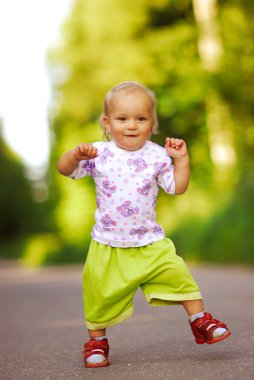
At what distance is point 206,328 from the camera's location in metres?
4.14

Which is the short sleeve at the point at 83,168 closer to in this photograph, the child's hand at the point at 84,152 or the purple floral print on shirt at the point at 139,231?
the child's hand at the point at 84,152

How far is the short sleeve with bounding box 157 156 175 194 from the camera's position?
14.3 ft

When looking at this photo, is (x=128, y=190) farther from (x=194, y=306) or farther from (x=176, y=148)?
(x=194, y=306)

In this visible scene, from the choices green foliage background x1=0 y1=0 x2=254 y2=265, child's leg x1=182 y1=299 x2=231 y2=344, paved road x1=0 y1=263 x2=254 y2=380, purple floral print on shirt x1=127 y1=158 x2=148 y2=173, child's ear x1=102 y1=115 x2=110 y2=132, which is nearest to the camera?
paved road x1=0 y1=263 x2=254 y2=380

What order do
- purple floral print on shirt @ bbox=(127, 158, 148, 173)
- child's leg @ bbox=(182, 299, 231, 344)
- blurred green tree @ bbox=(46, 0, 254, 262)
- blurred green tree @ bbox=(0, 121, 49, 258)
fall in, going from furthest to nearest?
blurred green tree @ bbox=(0, 121, 49, 258)
blurred green tree @ bbox=(46, 0, 254, 262)
purple floral print on shirt @ bbox=(127, 158, 148, 173)
child's leg @ bbox=(182, 299, 231, 344)

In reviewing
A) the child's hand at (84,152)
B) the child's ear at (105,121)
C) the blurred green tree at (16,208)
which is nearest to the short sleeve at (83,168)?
the child's hand at (84,152)

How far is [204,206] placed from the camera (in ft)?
64.8

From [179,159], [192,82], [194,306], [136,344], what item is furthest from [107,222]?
[192,82]

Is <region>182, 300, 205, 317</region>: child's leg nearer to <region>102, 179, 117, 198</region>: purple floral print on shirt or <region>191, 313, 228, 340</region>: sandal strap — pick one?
<region>191, 313, 228, 340</region>: sandal strap

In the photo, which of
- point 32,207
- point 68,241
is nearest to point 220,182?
point 68,241

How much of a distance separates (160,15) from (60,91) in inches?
192

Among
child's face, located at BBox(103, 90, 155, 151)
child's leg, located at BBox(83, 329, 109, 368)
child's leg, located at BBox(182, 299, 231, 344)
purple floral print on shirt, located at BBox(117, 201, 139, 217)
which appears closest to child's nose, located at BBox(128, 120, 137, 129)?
child's face, located at BBox(103, 90, 155, 151)

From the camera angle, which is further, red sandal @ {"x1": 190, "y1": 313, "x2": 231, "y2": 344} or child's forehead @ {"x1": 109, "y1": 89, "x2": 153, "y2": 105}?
child's forehead @ {"x1": 109, "y1": 89, "x2": 153, "y2": 105}

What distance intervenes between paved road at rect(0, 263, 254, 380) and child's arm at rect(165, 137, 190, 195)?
864 mm
